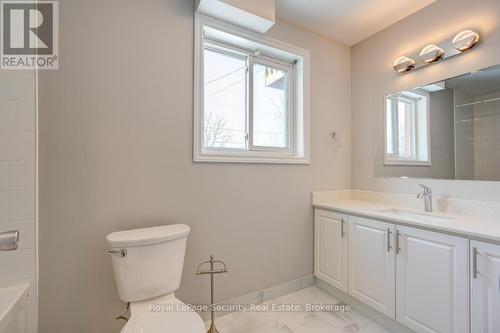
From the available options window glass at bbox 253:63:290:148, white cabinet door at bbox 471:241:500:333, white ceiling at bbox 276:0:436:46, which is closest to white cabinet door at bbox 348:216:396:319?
white cabinet door at bbox 471:241:500:333

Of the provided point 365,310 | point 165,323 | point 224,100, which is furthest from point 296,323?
point 224,100

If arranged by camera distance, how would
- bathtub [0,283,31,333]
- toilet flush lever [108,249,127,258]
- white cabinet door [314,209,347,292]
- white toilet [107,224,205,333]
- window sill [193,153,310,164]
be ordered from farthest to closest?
white cabinet door [314,209,347,292] → window sill [193,153,310,164] → toilet flush lever [108,249,127,258] → white toilet [107,224,205,333] → bathtub [0,283,31,333]

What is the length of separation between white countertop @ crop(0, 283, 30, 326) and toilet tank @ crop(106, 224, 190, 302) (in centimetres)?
41

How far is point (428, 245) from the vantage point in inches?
56.0

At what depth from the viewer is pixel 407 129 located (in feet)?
6.95

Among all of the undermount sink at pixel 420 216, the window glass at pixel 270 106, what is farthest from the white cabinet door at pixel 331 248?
the window glass at pixel 270 106

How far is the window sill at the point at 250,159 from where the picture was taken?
174cm

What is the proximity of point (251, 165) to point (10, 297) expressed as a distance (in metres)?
1.59

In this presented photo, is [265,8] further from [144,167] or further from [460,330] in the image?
[460,330]

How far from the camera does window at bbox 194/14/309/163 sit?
71.5 inches

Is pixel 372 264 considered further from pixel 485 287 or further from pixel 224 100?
pixel 224 100

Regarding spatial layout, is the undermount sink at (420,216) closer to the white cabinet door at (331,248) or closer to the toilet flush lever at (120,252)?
the white cabinet door at (331,248)

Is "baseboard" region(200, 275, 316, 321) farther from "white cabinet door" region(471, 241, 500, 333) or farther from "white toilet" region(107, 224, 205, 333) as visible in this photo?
"white cabinet door" region(471, 241, 500, 333)

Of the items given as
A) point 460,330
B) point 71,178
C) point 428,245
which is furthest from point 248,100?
point 460,330
